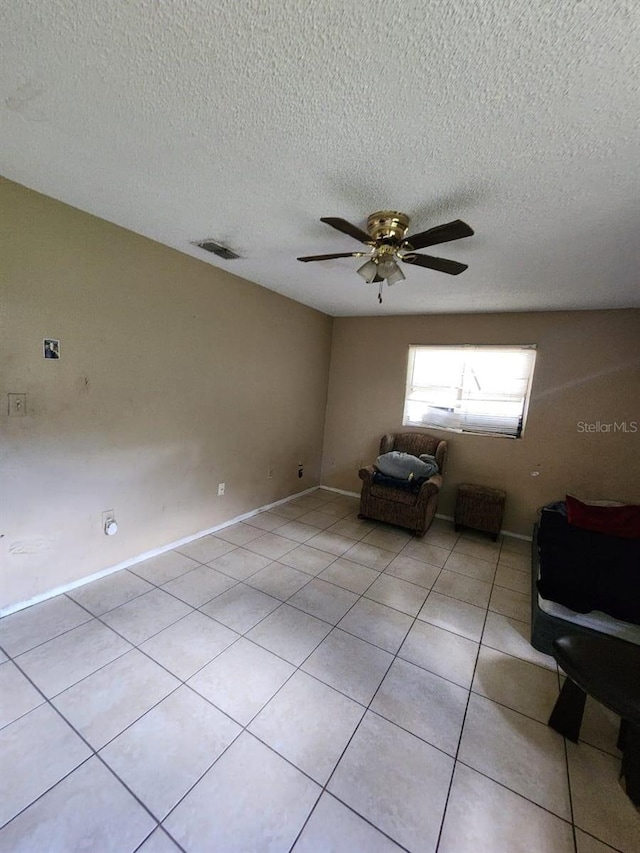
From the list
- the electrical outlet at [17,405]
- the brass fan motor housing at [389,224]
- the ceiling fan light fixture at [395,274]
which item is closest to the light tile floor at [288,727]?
the electrical outlet at [17,405]

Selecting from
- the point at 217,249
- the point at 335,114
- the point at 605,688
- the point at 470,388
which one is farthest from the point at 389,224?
the point at 470,388

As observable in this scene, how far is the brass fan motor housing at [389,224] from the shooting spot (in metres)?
1.70

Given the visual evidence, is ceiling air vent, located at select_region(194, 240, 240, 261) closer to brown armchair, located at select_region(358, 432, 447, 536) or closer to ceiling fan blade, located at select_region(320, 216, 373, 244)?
ceiling fan blade, located at select_region(320, 216, 373, 244)

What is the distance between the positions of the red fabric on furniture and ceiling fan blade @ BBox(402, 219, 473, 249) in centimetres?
271

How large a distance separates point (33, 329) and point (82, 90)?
125 cm

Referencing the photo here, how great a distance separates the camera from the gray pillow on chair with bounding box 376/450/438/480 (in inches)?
133

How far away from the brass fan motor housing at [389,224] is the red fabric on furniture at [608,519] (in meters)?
2.80

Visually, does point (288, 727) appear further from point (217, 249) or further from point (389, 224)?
point (217, 249)

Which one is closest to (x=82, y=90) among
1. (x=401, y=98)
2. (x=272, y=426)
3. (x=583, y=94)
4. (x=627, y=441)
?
(x=401, y=98)

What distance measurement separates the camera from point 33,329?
1.87m

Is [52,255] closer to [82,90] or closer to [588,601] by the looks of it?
[82,90]

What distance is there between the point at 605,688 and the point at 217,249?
3155 mm

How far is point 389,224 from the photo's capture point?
173 centimetres

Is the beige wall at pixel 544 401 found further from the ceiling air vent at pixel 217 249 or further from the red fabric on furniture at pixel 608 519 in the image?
the ceiling air vent at pixel 217 249
